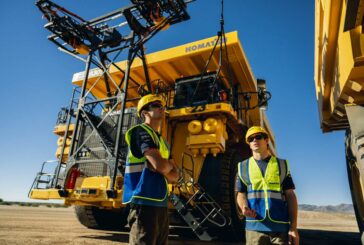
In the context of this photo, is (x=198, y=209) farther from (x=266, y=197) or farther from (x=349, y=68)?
(x=349, y=68)

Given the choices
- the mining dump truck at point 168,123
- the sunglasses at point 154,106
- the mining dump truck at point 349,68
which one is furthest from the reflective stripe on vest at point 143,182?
the mining dump truck at point 168,123

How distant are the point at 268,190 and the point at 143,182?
94 centimetres

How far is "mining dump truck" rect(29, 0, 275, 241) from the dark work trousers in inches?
103

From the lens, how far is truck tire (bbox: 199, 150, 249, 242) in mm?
4703

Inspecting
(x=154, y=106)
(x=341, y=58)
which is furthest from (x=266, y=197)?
(x=341, y=58)

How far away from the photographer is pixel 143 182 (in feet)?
5.38

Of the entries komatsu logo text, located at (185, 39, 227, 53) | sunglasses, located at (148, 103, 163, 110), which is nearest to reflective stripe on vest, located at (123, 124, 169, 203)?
sunglasses, located at (148, 103, 163, 110)

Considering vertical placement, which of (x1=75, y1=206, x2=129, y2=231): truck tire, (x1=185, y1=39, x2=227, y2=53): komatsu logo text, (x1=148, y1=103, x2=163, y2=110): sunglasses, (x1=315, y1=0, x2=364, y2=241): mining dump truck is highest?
(x1=185, y1=39, x2=227, y2=53): komatsu logo text

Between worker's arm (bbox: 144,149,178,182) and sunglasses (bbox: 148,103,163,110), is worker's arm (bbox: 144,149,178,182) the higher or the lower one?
Result: the lower one

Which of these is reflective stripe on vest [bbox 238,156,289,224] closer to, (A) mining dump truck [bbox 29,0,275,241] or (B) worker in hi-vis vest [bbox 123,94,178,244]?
(B) worker in hi-vis vest [bbox 123,94,178,244]

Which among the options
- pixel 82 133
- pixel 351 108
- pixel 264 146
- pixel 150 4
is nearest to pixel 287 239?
pixel 264 146

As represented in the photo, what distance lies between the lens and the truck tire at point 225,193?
15.4ft

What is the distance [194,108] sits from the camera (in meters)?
5.15

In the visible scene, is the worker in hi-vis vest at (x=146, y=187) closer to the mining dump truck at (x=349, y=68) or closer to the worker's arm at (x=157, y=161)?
the worker's arm at (x=157, y=161)
